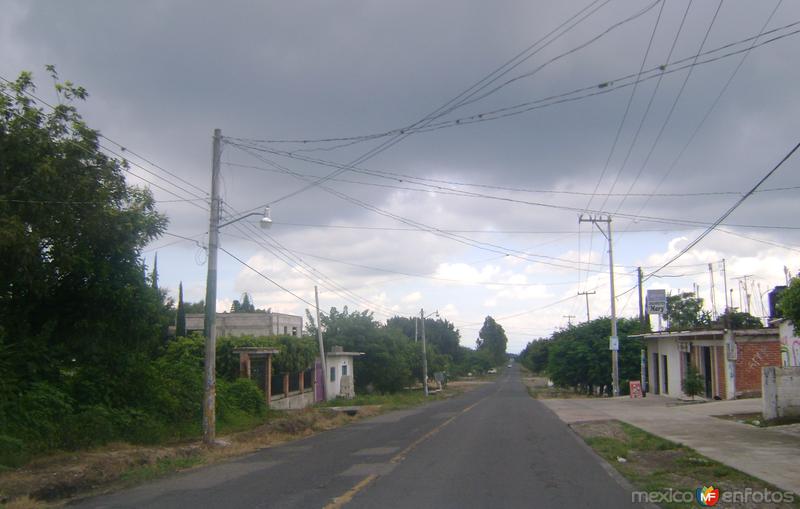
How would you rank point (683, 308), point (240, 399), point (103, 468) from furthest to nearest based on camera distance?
point (683, 308), point (240, 399), point (103, 468)

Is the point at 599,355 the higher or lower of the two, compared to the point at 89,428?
higher

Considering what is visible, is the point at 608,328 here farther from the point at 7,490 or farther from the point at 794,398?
the point at 7,490

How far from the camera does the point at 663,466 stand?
13.2 m

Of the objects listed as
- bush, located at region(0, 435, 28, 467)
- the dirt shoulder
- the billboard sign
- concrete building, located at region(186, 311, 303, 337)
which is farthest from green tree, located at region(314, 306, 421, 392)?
bush, located at region(0, 435, 28, 467)

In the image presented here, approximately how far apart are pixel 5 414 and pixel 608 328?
45331 mm

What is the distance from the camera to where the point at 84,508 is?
1020 cm

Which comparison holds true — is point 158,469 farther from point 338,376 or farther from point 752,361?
point 338,376

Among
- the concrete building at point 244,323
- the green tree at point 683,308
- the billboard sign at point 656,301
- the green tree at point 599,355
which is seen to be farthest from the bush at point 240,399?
the green tree at point 683,308

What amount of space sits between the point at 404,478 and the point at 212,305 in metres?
9.95

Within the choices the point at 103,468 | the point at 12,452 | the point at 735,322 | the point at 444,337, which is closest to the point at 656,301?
the point at 735,322

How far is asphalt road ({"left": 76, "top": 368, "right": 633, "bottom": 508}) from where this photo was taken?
9898 millimetres

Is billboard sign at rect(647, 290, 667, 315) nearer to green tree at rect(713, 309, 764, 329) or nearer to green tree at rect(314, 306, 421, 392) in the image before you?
green tree at rect(713, 309, 764, 329)

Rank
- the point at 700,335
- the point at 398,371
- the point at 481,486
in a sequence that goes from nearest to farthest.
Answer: the point at 481,486, the point at 700,335, the point at 398,371

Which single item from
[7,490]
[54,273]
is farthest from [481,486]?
[54,273]
